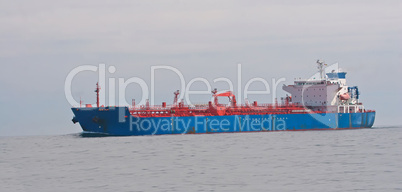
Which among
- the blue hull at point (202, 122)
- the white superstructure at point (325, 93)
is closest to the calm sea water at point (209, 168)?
the blue hull at point (202, 122)

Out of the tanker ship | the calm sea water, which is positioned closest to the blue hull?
the tanker ship

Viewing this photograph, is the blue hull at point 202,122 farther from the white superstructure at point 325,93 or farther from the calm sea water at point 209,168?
the calm sea water at point 209,168

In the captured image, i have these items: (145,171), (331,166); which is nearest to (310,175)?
(331,166)

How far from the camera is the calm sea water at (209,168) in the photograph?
2459 cm

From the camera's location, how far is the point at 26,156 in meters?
40.2

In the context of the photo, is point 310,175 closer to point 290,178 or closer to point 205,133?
point 290,178

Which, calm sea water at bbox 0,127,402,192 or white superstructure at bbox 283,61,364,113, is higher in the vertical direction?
white superstructure at bbox 283,61,364,113

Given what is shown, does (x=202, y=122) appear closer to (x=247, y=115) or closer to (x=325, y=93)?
(x=247, y=115)

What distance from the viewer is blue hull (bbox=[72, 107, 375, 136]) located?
55.6 m

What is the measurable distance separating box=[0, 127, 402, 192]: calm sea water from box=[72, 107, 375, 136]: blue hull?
38.0 feet

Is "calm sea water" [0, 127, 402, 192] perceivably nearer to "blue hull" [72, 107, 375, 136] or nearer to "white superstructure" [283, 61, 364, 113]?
"blue hull" [72, 107, 375, 136]

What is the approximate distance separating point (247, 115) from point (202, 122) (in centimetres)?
546

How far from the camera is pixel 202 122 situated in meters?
60.2

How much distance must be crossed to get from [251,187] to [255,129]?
132ft
